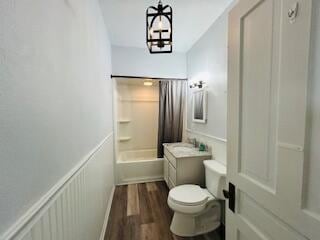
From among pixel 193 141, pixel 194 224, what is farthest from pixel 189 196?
pixel 193 141

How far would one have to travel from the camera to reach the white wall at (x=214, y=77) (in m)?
2.01

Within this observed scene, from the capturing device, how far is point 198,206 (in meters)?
1.74

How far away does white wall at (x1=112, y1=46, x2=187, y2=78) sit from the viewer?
9.73 feet

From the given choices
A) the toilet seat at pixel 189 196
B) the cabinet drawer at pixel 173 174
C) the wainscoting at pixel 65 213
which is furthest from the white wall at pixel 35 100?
the cabinet drawer at pixel 173 174

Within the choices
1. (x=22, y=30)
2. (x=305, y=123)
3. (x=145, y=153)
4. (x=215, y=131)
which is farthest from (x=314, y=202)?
(x=145, y=153)

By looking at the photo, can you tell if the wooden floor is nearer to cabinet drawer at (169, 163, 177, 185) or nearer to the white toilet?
the white toilet

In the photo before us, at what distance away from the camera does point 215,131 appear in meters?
2.24

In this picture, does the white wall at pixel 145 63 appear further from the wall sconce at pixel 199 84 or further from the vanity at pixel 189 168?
the vanity at pixel 189 168

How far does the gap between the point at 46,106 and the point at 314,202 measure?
1071 millimetres

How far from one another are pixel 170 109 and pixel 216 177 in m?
1.66

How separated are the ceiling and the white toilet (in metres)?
1.87

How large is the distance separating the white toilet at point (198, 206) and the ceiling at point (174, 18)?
1.87m

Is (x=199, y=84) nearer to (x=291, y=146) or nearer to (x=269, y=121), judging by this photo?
(x=269, y=121)

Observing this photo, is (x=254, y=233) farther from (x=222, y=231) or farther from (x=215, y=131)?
(x=215, y=131)
